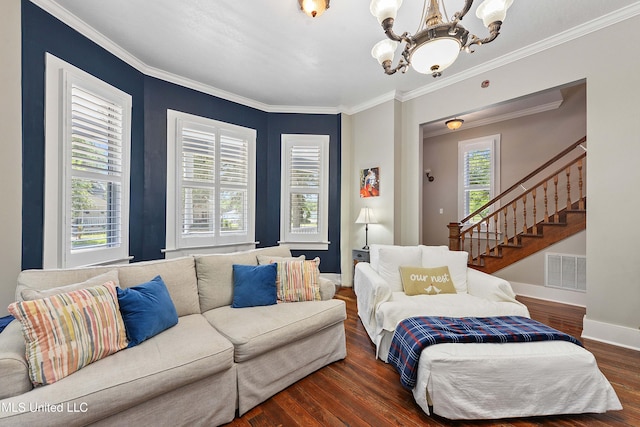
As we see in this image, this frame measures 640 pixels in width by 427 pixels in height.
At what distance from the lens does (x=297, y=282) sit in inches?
93.4

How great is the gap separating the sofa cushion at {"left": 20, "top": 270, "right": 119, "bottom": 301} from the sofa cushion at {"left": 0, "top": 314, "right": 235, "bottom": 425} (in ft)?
1.52

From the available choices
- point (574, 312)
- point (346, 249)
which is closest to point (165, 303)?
point (346, 249)

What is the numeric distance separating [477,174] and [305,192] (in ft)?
11.0

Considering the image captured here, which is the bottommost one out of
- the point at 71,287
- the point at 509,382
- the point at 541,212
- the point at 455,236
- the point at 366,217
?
the point at 509,382

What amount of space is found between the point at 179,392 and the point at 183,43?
312cm

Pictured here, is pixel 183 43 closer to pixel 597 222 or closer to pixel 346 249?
pixel 346 249

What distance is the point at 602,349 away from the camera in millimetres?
2389

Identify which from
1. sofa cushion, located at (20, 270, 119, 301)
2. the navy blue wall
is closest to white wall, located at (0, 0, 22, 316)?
the navy blue wall

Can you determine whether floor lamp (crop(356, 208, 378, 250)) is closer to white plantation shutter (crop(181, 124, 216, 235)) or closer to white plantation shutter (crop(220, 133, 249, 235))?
white plantation shutter (crop(220, 133, 249, 235))

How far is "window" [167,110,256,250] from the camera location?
349cm

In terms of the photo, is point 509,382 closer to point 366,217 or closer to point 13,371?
point 13,371

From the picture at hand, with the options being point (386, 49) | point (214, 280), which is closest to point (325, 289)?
point (214, 280)

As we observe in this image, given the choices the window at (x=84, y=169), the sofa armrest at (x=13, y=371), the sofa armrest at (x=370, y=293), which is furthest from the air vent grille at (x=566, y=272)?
the window at (x=84, y=169)

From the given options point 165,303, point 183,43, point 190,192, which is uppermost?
point 183,43
